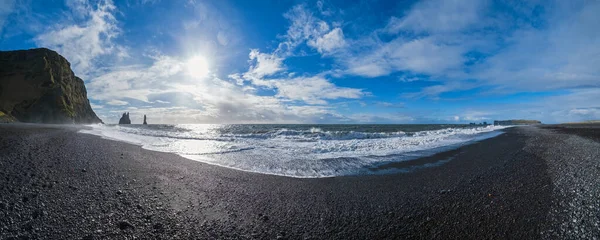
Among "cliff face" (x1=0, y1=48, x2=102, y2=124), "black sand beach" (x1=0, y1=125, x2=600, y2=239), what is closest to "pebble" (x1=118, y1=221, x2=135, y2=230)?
"black sand beach" (x1=0, y1=125, x2=600, y2=239)

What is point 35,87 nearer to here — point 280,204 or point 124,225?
point 124,225

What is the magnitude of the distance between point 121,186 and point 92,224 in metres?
1.84

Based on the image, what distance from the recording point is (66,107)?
5878 cm

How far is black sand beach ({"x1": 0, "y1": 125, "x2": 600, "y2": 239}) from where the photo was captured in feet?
10.3

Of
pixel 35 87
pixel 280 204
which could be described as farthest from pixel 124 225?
pixel 35 87

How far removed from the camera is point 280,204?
4.31 metres

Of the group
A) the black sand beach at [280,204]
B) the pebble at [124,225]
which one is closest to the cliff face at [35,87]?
the black sand beach at [280,204]

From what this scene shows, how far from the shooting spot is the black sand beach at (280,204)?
124 inches

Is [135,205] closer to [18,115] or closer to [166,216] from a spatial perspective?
[166,216]

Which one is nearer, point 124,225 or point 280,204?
point 124,225

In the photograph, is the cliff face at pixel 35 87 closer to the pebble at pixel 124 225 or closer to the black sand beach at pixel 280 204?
the black sand beach at pixel 280 204

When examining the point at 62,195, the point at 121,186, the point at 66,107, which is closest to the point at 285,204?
the point at 121,186

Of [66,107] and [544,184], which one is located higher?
[66,107]

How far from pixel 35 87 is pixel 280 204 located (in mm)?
81312
